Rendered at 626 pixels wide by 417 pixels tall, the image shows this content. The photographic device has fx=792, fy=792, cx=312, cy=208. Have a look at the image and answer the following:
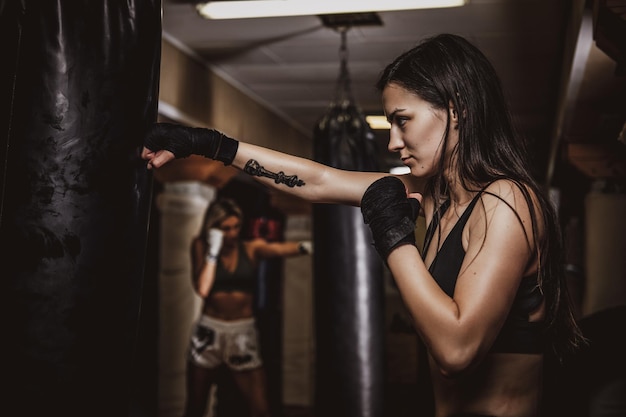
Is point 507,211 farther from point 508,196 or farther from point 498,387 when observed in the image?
point 498,387

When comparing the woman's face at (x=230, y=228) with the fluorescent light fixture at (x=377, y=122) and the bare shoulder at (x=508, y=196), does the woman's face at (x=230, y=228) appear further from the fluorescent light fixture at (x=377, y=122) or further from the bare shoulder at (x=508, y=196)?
the bare shoulder at (x=508, y=196)

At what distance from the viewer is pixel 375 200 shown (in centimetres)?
165

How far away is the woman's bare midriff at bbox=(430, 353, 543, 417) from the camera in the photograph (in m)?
1.67

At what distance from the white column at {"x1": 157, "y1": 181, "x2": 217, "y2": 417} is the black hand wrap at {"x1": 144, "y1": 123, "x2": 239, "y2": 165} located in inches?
184

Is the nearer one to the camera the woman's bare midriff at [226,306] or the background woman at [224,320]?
the background woman at [224,320]

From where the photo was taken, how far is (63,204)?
1.51 metres

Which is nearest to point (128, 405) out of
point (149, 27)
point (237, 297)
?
point (149, 27)

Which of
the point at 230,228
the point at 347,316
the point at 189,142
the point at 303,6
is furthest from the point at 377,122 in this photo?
the point at 189,142

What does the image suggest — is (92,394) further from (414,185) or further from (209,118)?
(209,118)

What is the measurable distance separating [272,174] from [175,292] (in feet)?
15.4

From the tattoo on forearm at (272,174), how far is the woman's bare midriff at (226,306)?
145 inches

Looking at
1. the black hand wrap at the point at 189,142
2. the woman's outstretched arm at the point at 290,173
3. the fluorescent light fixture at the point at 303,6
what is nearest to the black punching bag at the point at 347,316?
the fluorescent light fixture at the point at 303,6

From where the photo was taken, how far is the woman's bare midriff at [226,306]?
5.62 m

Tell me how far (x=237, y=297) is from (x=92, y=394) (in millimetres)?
4152
